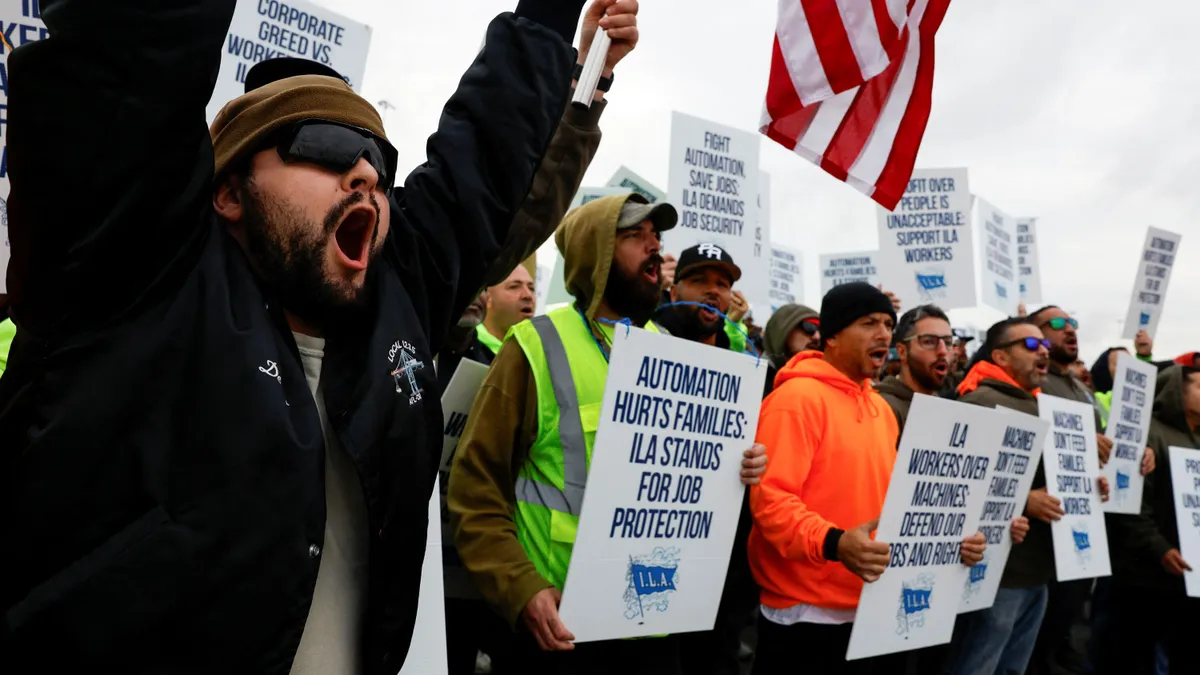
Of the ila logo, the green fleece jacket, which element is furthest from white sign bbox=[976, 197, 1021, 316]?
the ila logo

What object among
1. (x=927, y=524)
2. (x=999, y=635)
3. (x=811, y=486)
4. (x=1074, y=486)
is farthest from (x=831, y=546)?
(x=1074, y=486)

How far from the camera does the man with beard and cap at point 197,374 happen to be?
1147mm

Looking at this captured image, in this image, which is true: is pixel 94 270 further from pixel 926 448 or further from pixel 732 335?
pixel 732 335

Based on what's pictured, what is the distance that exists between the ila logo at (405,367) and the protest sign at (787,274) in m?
10.0

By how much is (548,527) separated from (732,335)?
2.46 meters

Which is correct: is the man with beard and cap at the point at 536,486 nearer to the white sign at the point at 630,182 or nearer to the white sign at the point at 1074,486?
the white sign at the point at 1074,486

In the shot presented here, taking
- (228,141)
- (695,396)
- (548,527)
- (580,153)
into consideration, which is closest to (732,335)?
(695,396)

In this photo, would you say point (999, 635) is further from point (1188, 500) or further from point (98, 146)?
point (98, 146)

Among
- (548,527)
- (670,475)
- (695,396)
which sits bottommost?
(548,527)

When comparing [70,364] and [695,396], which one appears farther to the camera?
[695,396]

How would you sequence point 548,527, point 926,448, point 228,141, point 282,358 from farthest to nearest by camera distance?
point 926,448 < point 548,527 < point 228,141 < point 282,358

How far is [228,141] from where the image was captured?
151cm

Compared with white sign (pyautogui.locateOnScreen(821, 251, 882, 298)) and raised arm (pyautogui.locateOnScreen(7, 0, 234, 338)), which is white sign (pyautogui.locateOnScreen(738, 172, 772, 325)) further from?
raised arm (pyautogui.locateOnScreen(7, 0, 234, 338))

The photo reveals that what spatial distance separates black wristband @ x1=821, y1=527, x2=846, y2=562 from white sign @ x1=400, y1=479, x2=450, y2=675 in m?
1.58
